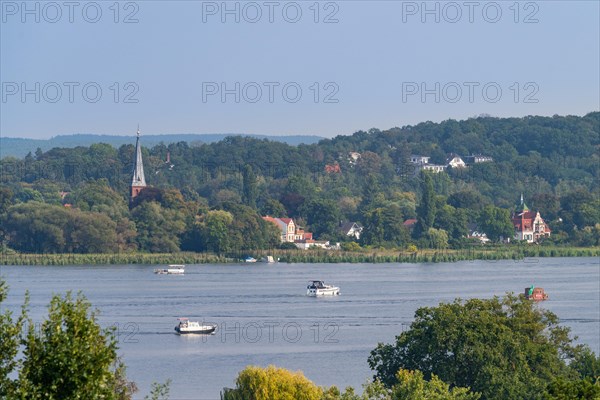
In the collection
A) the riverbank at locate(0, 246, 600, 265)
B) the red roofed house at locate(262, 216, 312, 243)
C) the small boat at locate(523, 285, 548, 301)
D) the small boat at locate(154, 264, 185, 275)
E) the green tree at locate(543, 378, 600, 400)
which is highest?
the red roofed house at locate(262, 216, 312, 243)

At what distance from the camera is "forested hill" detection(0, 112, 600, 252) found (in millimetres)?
76000

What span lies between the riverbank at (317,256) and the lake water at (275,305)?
106cm

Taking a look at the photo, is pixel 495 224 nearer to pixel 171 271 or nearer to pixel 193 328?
pixel 171 271

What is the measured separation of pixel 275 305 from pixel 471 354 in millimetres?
23774

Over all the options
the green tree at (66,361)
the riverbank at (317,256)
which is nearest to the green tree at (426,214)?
the riverbank at (317,256)

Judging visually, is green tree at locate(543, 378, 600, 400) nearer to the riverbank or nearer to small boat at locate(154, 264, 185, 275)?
small boat at locate(154, 264, 185, 275)

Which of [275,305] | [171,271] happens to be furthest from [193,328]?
[171,271]

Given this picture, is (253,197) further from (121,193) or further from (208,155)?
(208,155)

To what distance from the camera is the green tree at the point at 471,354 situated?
21891mm

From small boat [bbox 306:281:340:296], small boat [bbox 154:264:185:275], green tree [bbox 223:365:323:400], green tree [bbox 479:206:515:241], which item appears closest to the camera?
green tree [bbox 223:365:323:400]

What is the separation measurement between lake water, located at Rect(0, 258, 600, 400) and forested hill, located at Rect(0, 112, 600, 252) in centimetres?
582

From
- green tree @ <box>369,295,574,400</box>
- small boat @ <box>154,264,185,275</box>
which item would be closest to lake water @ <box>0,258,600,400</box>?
small boat @ <box>154,264,185,275</box>

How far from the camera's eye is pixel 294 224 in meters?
86.1

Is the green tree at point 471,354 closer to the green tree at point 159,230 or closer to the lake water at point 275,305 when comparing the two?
the lake water at point 275,305
